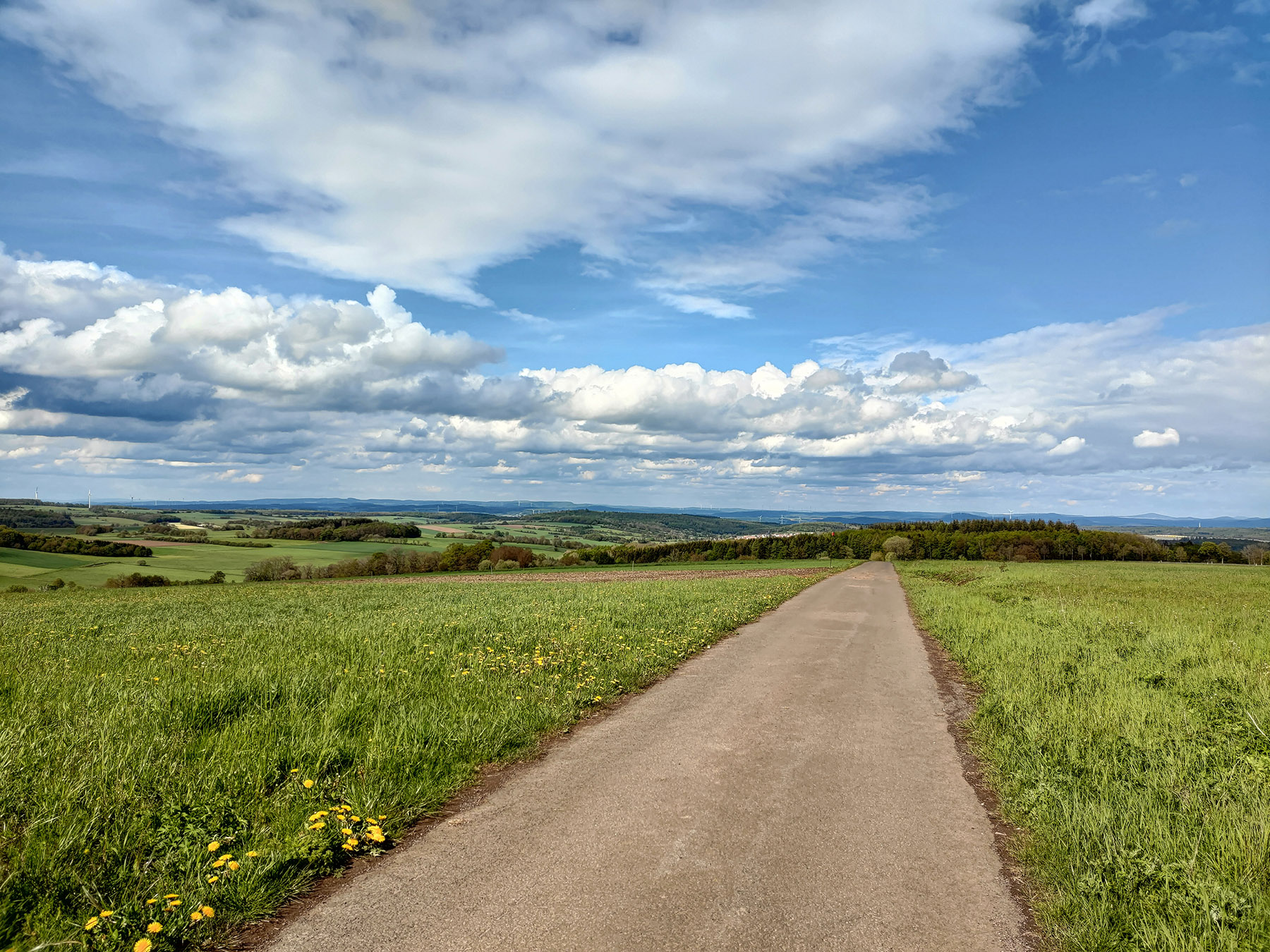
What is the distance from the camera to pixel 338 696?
8867mm

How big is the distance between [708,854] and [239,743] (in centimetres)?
522

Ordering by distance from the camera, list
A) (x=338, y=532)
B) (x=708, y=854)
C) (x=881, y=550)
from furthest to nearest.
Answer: (x=338, y=532) → (x=881, y=550) → (x=708, y=854)

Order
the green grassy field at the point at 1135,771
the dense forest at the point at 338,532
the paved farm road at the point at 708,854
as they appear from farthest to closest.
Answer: the dense forest at the point at 338,532
the green grassy field at the point at 1135,771
the paved farm road at the point at 708,854

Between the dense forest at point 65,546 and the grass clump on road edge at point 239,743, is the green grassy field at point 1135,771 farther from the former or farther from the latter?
the dense forest at point 65,546

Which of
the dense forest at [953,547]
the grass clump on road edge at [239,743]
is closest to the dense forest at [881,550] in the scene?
the dense forest at [953,547]

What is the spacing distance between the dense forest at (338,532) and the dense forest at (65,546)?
1144 inches

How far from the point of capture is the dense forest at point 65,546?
80188 mm

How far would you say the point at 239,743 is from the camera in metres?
6.98

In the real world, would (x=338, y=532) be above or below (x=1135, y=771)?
below

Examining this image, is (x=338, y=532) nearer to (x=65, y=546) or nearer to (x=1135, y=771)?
(x=65, y=546)

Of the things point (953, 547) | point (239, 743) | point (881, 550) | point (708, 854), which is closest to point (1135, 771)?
point (708, 854)

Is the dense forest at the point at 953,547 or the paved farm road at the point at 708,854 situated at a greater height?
the paved farm road at the point at 708,854

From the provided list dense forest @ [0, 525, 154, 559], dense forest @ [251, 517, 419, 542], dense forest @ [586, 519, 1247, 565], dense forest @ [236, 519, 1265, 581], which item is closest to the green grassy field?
dense forest @ [236, 519, 1265, 581]

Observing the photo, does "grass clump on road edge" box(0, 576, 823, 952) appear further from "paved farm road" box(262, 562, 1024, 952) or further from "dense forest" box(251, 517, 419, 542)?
"dense forest" box(251, 517, 419, 542)
